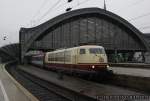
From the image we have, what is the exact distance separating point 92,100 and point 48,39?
93547mm

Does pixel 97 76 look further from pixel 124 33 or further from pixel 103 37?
pixel 124 33

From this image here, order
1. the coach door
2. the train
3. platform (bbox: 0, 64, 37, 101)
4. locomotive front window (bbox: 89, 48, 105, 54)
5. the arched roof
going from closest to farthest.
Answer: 1. platform (bbox: 0, 64, 37, 101)
2. the train
3. the coach door
4. locomotive front window (bbox: 89, 48, 105, 54)
5. the arched roof

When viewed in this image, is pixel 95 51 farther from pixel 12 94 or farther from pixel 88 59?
pixel 12 94

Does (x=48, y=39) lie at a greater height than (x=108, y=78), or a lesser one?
greater

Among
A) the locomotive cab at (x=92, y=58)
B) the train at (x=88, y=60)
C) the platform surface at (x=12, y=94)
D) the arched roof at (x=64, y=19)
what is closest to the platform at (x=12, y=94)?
the platform surface at (x=12, y=94)

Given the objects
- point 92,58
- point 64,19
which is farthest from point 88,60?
point 64,19

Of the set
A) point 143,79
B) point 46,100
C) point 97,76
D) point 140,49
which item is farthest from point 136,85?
point 140,49

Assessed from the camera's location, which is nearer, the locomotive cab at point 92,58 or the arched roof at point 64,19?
the locomotive cab at point 92,58

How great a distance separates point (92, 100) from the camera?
1673 centimetres

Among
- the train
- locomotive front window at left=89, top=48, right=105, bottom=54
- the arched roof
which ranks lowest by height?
the train

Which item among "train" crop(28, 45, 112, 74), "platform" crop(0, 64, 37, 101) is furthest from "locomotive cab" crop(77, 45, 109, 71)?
"platform" crop(0, 64, 37, 101)

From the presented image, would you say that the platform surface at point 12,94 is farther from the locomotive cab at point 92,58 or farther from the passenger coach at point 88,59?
the locomotive cab at point 92,58

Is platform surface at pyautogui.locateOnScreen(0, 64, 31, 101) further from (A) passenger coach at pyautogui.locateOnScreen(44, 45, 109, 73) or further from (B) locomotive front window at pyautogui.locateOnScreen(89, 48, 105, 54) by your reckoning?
(B) locomotive front window at pyautogui.locateOnScreen(89, 48, 105, 54)

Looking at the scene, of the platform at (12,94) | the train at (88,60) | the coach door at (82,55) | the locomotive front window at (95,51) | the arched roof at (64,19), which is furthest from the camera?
the arched roof at (64,19)
